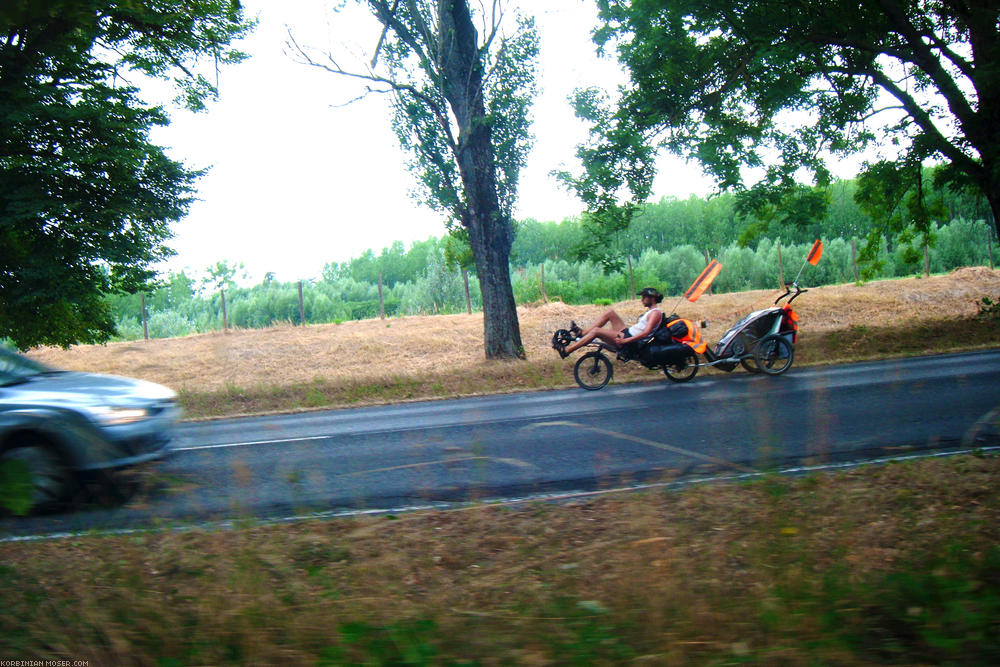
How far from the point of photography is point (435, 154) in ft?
58.9

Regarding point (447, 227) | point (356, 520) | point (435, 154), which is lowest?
point (356, 520)

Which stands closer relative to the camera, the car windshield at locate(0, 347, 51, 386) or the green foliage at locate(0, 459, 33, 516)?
the green foliage at locate(0, 459, 33, 516)

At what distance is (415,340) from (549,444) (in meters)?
18.6

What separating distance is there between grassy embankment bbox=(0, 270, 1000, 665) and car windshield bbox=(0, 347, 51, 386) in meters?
1.93

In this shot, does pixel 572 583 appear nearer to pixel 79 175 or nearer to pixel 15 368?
pixel 15 368

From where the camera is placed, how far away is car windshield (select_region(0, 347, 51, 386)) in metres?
6.53

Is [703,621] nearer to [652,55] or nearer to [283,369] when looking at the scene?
[652,55]

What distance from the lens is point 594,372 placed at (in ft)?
42.5

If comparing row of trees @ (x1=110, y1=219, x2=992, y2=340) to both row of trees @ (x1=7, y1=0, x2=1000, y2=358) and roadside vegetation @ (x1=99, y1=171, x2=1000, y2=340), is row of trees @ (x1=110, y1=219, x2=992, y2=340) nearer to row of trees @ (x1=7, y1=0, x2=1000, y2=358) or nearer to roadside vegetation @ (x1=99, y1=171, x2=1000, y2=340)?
roadside vegetation @ (x1=99, y1=171, x2=1000, y2=340)

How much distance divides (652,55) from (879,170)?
6145 mm

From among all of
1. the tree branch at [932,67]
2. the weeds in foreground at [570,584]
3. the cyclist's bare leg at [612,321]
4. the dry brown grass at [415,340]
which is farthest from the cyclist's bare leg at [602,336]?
the tree branch at [932,67]

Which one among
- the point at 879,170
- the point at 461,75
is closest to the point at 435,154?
the point at 461,75

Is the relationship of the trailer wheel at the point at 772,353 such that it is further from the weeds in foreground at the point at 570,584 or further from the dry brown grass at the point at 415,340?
the weeds in foreground at the point at 570,584

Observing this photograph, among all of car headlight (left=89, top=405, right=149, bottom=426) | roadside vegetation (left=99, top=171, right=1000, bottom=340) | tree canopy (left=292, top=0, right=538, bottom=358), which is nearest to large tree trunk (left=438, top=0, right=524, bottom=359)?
tree canopy (left=292, top=0, right=538, bottom=358)
